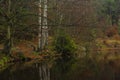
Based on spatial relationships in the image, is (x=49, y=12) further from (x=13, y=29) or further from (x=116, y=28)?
(x=116, y=28)

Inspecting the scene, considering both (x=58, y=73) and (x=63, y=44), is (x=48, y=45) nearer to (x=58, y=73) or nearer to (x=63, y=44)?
(x=63, y=44)

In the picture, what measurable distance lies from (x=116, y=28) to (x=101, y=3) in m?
16.2

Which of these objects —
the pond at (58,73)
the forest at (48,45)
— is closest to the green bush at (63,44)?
the forest at (48,45)

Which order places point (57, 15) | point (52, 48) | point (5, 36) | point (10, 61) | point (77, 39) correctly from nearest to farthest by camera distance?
point (10, 61), point (5, 36), point (52, 48), point (57, 15), point (77, 39)

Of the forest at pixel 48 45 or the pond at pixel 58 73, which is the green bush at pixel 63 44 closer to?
the forest at pixel 48 45

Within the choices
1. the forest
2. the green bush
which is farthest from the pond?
the green bush

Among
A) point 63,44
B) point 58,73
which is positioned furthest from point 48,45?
point 58,73

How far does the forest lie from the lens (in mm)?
19689

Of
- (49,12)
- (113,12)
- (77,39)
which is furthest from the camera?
(113,12)

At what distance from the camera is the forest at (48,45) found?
19689 mm

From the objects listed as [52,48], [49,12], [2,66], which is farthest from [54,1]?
[2,66]

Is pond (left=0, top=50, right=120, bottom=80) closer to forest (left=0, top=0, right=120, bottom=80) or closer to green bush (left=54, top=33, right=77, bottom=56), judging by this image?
forest (left=0, top=0, right=120, bottom=80)

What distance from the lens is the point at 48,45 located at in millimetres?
35750

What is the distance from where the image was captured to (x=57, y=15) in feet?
134
